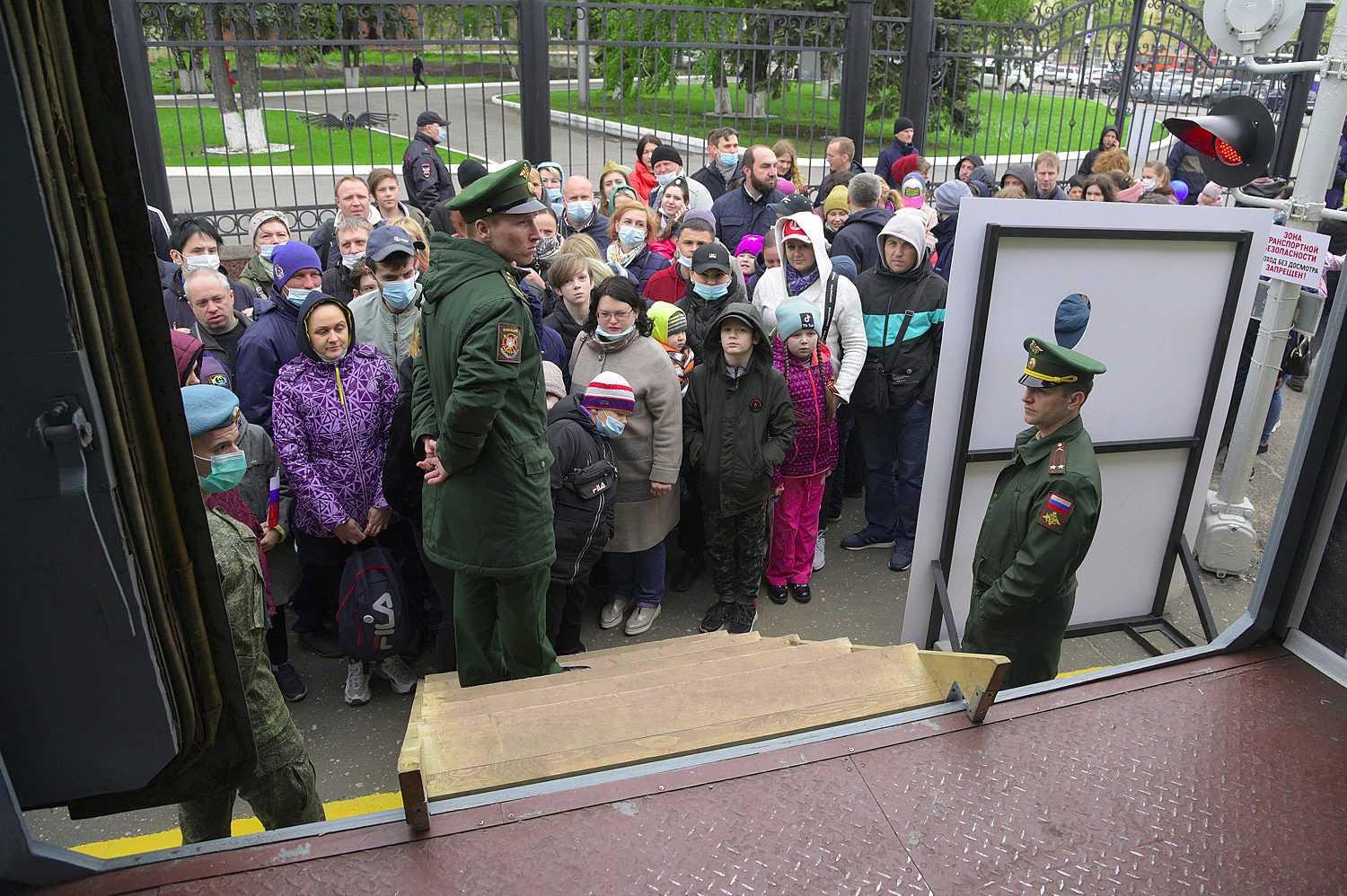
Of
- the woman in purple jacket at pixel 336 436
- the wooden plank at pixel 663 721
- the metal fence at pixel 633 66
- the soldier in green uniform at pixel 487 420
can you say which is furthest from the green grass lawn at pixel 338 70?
the wooden plank at pixel 663 721

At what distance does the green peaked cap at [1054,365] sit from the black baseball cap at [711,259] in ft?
7.04

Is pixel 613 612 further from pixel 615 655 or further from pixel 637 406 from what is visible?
pixel 637 406

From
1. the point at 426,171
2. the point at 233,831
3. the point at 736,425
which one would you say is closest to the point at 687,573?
the point at 736,425

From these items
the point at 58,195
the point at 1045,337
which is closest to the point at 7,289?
the point at 58,195

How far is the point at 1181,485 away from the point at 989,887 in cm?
337

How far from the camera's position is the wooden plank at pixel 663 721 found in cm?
217

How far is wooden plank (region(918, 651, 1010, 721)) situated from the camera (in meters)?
2.12

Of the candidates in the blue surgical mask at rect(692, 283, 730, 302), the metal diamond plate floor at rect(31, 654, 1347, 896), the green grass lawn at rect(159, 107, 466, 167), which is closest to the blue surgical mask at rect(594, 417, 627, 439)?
the blue surgical mask at rect(692, 283, 730, 302)

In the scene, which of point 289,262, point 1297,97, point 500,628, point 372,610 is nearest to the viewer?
point 500,628

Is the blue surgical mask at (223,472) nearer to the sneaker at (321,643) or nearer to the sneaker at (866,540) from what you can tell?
the sneaker at (321,643)

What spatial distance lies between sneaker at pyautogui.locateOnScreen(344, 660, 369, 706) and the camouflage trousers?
6.27 feet

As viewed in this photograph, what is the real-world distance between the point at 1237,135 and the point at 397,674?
205 inches

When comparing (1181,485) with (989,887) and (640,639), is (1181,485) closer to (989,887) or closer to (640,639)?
(640,639)

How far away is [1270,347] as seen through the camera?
4977mm
